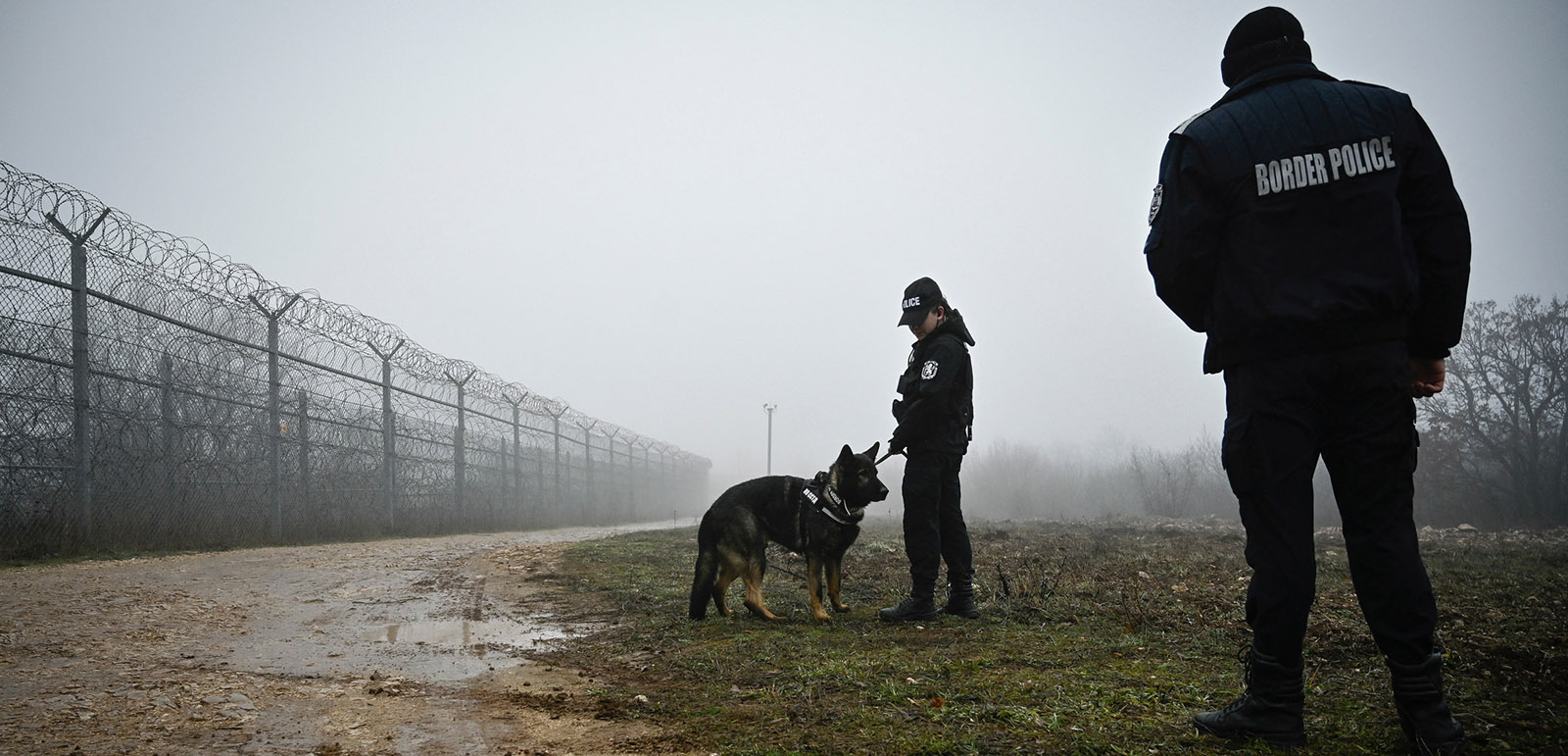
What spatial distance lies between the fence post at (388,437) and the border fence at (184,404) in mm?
32

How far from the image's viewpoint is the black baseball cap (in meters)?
5.16

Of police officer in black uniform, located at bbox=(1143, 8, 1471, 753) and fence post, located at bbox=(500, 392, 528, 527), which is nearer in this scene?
police officer in black uniform, located at bbox=(1143, 8, 1471, 753)

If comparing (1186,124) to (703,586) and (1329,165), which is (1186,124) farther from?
(703,586)

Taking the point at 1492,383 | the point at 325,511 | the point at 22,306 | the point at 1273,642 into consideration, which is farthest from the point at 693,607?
the point at 1492,383

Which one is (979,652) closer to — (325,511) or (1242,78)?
(1242,78)

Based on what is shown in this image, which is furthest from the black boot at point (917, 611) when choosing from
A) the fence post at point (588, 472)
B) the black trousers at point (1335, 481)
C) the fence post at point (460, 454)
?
the fence post at point (588, 472)

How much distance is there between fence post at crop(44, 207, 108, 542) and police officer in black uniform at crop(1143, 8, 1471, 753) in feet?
30.5

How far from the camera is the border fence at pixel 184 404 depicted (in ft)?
23.9

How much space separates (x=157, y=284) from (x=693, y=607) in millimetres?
8052

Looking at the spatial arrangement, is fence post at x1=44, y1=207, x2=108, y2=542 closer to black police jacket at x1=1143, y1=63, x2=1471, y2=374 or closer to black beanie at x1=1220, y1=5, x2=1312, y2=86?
black police jacket at x1=1143, y1=63, x2=1471, y2=374

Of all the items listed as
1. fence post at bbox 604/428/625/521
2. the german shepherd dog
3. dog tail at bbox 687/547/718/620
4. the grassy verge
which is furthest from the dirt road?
fence post at bbox 604/428/625/521

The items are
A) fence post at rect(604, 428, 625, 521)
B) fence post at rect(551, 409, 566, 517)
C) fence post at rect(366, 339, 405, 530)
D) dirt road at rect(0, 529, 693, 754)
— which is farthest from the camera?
fence post at rect(604, 428, 625, 521)

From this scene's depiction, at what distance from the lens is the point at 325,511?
1212cm

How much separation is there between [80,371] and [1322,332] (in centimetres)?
977
